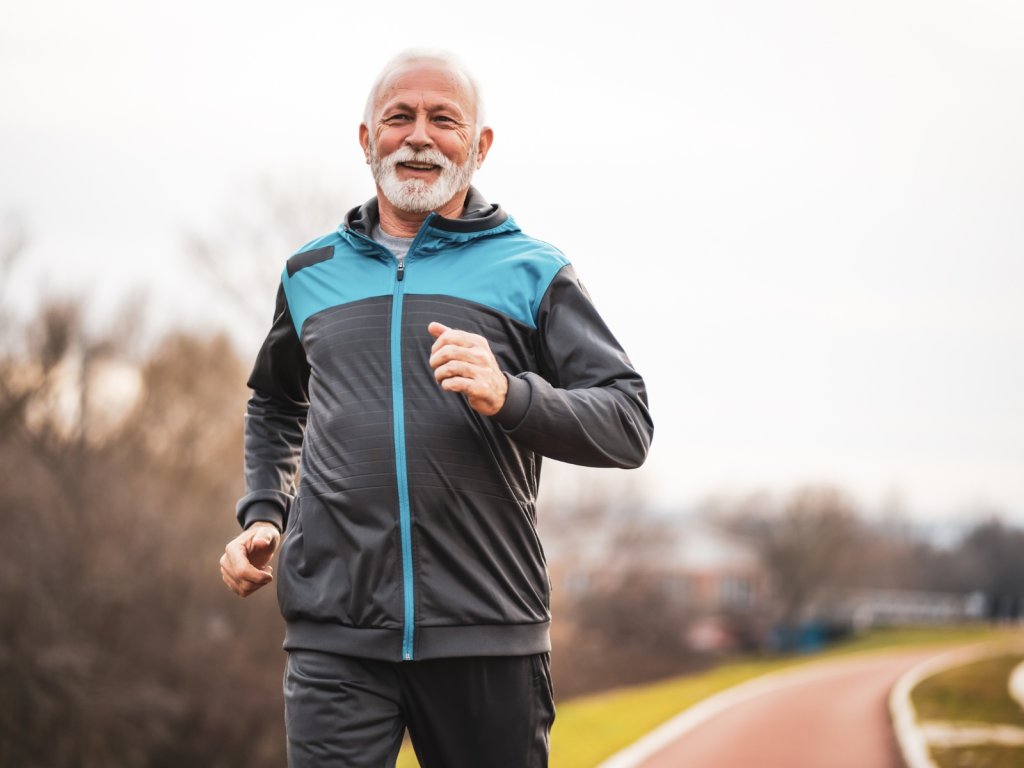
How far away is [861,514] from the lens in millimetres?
87062

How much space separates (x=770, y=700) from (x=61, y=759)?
12072 mm

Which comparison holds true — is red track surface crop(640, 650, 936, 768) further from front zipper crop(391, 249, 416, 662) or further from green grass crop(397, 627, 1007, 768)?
front zipper crop(391, 249, 416, 662)

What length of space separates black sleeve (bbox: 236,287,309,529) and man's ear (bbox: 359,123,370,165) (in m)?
0.42

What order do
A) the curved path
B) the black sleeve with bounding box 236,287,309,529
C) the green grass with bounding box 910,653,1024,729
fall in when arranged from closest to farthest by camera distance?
1. the black sleeve with bounding box 236,287,309,529
2. the curved path
3. the green grass with bounding box 910,653,1024,729

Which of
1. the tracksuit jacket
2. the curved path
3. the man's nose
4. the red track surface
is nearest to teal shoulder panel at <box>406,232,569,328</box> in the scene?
the tracksuit jacket

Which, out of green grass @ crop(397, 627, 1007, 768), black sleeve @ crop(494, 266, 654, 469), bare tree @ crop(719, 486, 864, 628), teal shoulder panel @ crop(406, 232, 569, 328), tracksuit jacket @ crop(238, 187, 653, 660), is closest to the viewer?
black sleeve @ crop(494, 266, 654, 469)

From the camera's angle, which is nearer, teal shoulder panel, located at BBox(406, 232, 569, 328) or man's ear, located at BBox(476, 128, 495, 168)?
teal shoulder panel, located at BBox(406, 232, 569, 328)

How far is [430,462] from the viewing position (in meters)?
2.79

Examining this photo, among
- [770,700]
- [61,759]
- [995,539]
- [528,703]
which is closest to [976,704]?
[770,700]

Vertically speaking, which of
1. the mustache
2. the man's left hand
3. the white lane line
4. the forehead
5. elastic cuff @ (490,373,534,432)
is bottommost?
the white lane line

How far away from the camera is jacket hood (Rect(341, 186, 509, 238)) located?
3.00 m

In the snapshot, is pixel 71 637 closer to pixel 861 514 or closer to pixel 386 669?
pixel 386 669

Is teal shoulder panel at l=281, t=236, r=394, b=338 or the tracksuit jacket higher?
teal shoulder panel at l=281, t=236, r=394, b=338

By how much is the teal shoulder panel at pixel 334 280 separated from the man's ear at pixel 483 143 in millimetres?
406
